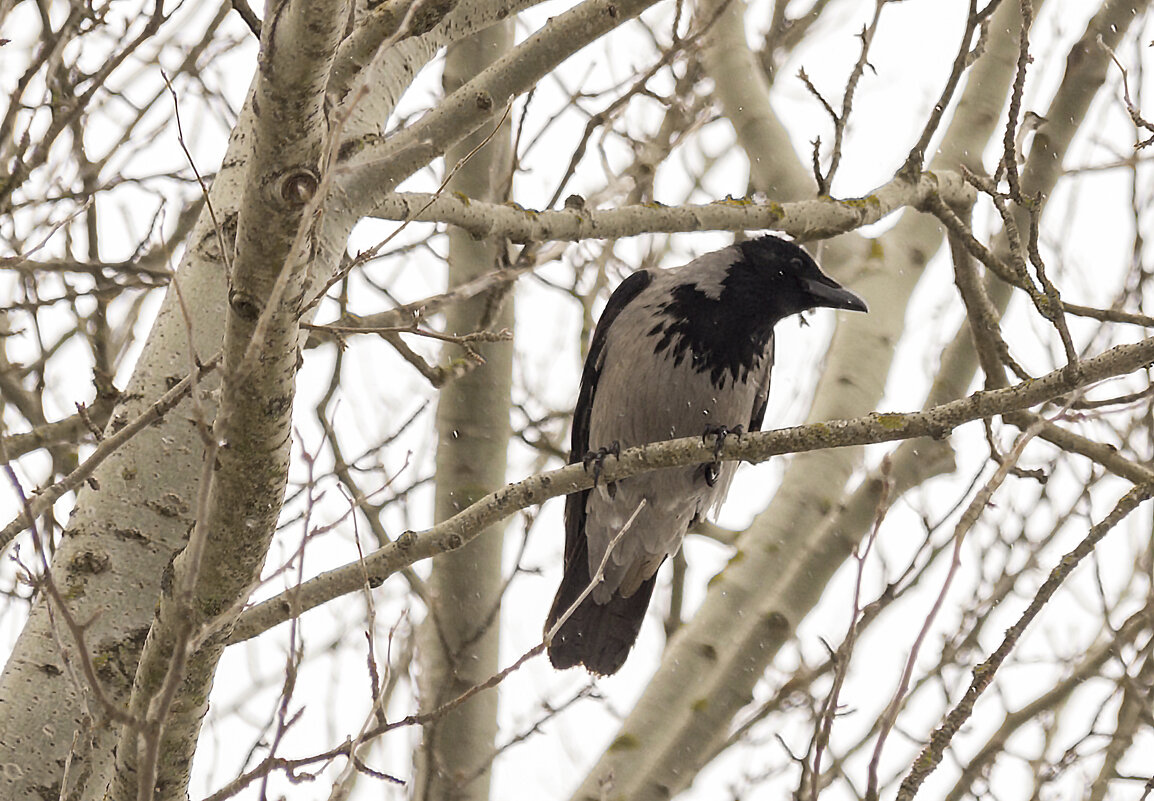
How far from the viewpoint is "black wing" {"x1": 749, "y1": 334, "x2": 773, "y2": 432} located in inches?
198

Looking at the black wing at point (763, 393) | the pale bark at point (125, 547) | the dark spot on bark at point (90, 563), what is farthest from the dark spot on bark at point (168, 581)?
the black wing at point (763, 393)

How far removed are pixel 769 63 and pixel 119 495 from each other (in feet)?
16.3

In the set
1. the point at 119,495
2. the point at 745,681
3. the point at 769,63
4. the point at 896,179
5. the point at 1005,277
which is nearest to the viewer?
the point at 119,495

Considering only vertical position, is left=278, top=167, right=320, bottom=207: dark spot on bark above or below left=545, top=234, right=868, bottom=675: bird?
below

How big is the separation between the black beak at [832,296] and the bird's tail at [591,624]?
55.3 inches

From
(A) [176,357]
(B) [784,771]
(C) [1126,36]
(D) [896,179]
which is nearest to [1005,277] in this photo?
(D) [896,179]

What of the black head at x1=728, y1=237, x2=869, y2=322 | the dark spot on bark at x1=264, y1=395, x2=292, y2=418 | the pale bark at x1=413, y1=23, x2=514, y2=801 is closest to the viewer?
the dark spot on bark at x1=264, y1=395, x2=292, y2=418

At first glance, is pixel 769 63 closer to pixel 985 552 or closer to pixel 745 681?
pixel 985 552

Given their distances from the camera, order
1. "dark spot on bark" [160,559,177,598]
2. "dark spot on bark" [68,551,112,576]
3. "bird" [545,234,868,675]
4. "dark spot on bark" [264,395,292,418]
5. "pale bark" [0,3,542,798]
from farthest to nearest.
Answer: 1. "bird" [545,234,868,675]
2. "dark spot on bark" [68,551,112,576]
3. "pale bark" [0,3,542,798]
4. "dark spot on bark" [160,559,177,598]
5. "dark spot on bark" [264,395,292,418]

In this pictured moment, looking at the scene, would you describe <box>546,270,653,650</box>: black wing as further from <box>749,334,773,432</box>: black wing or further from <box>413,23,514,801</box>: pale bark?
<box>749,334,773,432</box>: black wing

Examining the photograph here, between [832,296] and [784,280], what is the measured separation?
8.5 inches

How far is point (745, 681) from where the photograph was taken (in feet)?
14.2

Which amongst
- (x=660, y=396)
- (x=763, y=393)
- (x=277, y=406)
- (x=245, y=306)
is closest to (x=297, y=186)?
(x=245, y=306)

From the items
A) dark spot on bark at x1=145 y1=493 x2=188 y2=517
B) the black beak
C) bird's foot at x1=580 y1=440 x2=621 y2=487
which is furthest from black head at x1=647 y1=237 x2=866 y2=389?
dark spot on bark at x1=145 y1=493 x2=188 y2=517
